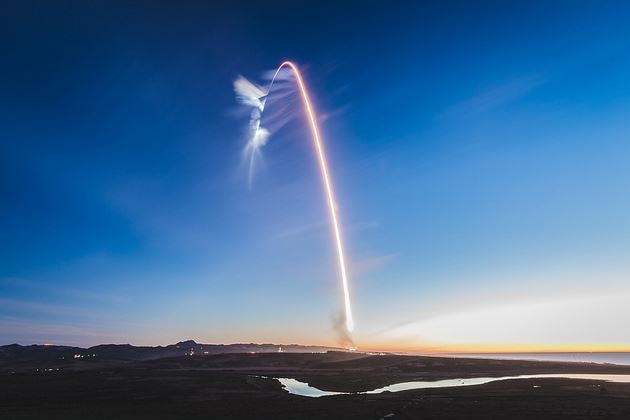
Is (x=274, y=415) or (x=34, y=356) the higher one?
(x=34, y=356)

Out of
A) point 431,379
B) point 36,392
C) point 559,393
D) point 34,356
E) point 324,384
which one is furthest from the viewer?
point 34,356

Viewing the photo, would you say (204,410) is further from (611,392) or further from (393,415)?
(611,392)

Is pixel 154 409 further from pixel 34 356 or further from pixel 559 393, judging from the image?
pixel 34 356

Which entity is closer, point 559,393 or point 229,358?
point 559,393

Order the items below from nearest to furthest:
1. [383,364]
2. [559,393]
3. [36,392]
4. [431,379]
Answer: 1. [559,393]
2. [36,392]
3. [431,379]
4. [383,364]

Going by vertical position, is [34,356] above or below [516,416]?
above

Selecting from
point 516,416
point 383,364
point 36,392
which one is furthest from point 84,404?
point 383,364

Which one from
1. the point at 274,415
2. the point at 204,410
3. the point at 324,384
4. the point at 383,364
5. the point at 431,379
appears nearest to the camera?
the point at 274,415

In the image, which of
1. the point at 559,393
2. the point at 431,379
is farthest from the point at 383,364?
the point at 559,393

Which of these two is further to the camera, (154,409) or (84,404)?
(84,404)
